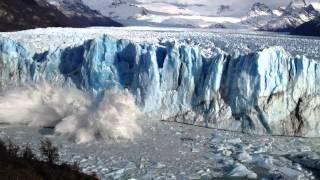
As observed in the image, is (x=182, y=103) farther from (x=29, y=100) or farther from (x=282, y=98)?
(x=29, y=100)

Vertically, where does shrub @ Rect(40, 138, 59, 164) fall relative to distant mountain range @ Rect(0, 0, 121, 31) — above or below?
below

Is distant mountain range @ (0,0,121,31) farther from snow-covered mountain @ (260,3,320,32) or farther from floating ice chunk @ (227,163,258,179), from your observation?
snow-covered mountain @ (260,3,320,32)

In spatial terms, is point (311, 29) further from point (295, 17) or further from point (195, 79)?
point (295, 17)

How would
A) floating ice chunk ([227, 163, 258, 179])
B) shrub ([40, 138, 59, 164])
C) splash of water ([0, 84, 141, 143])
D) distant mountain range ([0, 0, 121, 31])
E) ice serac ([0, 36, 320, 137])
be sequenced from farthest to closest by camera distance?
distant mountain range ([0, 0, 121, 31]), ice serac ([0, 36, 320, 137]), splash of water ([0, 84, 141, 143]), floating ice chunk ([227, 163, 258, 179]), shrub ([40, 138, 59, 164])

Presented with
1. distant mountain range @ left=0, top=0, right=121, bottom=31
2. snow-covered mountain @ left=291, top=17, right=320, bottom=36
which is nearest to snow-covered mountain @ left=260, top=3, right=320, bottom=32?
snow-covered mountain @ left=291, top=17, right=320, bottom=36

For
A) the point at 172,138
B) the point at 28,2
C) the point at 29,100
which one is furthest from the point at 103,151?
the point at 28,2

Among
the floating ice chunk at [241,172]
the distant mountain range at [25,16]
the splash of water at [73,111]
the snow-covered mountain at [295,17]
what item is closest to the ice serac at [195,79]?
the splash of water at [73,111]

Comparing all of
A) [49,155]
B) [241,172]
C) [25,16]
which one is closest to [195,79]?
[241,172]

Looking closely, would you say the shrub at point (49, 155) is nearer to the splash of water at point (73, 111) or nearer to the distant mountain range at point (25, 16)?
the splash of water at point (73, 111)
